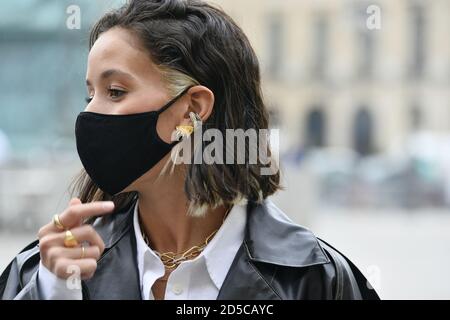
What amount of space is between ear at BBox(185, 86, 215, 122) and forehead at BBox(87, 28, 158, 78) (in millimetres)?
98

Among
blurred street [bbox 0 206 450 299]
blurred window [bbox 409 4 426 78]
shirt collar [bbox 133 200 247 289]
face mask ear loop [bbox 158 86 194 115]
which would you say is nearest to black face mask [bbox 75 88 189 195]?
face mask ear loop [bbox 158 86 194 115]

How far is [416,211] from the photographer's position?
2014cm

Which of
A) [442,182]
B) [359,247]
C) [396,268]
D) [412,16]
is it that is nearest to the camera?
[396,268]

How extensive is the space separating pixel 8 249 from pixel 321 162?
19638 millimetres

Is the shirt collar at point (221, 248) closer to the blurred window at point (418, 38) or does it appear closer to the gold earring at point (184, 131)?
the gold earring at point (184, 131)

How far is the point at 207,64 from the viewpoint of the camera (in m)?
1.77

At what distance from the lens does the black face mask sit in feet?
5.65

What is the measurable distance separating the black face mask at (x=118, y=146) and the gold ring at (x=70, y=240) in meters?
0.25

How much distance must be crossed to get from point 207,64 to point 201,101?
0.08 meters

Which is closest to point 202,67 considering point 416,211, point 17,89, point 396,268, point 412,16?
point 396,268

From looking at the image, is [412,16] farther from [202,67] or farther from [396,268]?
[202,67]

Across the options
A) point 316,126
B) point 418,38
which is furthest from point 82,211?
point 316,126

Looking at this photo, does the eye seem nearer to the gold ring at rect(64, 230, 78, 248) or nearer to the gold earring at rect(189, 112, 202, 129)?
the gold earring at rect(189, 112, 202, 129)

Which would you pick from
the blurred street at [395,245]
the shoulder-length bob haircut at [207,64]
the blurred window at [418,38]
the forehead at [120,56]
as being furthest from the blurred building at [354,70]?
the forehead at [120,56]
